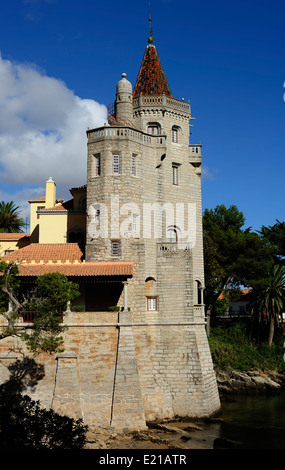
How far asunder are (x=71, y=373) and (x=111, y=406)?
9.61 feet

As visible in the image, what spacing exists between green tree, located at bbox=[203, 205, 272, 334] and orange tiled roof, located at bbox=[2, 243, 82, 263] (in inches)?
643

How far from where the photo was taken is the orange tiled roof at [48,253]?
2933cm

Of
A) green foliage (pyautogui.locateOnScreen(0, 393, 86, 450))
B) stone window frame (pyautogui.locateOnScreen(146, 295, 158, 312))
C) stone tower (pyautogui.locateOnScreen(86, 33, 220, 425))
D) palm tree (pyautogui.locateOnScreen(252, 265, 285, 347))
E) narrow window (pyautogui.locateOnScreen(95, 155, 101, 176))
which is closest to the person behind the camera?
green foliage (pyautogui.locateOnScreen(0, 393, 86, 450))

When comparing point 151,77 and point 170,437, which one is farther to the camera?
point 151,77

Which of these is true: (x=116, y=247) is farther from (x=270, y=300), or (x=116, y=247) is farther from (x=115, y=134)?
(x=270, y=300)

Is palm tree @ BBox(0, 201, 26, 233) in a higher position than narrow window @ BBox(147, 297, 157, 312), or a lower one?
higher

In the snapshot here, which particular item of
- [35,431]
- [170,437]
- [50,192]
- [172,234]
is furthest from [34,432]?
[50,192]

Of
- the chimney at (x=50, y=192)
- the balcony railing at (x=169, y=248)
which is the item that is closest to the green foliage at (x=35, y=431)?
the balcony railing at (x=169, y=248)

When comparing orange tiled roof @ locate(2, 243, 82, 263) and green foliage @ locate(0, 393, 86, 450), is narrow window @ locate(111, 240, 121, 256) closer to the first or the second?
orange tiled roof @ locate(2, 243, 82, 263)

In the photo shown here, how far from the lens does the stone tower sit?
2656cm

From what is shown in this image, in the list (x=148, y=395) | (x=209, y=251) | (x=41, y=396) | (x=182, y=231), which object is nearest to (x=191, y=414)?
(x=148, y=395)

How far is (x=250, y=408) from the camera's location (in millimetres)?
30797

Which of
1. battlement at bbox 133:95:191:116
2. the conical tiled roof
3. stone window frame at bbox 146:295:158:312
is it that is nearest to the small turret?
battlement at bbox 133:95:191:116

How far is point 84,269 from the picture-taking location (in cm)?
2661
